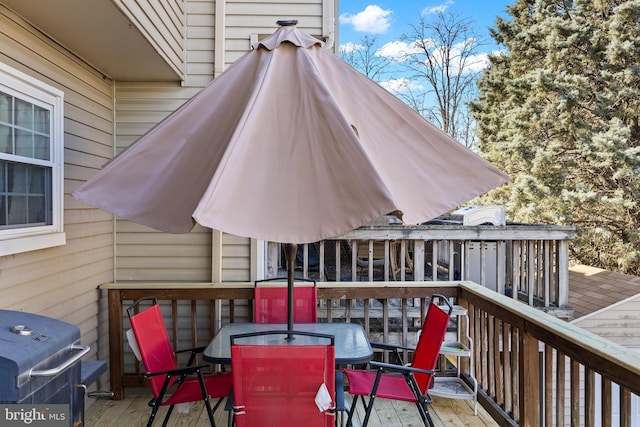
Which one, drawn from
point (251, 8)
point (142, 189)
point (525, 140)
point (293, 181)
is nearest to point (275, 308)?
point (142, 189)

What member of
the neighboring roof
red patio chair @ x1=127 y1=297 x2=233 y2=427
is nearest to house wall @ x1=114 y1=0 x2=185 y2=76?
red patio chair @ x1=127 y1=297 x2=233 y2=427

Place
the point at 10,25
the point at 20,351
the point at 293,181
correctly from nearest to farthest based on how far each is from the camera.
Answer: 1. the point at 20,351
2. the point at 293,181
3. the point at 10,25

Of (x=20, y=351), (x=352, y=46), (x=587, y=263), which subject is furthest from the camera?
(x=352, y=46)

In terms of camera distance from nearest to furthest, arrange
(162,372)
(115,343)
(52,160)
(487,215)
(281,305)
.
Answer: (162,372), (52,160), (281,305), (115,343), (487,215)

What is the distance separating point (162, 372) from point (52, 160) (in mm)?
1655

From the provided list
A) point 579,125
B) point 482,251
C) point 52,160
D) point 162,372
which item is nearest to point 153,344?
point 162,372

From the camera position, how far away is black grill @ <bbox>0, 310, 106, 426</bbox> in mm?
1470

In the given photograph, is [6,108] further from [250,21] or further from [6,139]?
[250,21]

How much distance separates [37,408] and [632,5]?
14696 millimetres

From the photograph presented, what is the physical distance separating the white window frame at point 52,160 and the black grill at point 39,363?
2.63ft

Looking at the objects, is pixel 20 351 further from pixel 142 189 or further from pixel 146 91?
pixel 146 91

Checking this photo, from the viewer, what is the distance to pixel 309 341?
274 cm

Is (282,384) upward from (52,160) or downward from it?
downward

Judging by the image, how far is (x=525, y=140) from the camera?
44.9 feet
